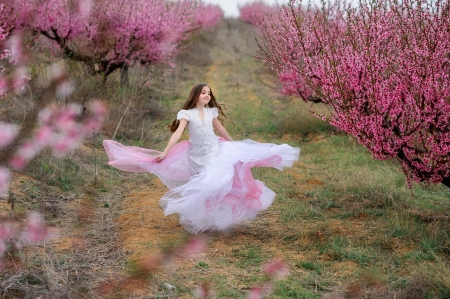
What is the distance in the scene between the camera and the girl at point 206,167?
494 cm

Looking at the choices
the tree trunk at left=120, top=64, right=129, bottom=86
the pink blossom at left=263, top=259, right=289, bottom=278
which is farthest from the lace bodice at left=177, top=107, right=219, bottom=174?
the tree trunk at left=120, top=64, right=129, bottom=86

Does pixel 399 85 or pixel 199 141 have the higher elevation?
pixel 399 85

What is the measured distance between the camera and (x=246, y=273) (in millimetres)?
4387

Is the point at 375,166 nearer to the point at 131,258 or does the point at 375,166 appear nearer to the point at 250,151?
the point at 250,151

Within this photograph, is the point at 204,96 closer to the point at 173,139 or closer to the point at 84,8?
the point at 173,139

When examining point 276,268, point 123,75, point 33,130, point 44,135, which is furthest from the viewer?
point 123,75

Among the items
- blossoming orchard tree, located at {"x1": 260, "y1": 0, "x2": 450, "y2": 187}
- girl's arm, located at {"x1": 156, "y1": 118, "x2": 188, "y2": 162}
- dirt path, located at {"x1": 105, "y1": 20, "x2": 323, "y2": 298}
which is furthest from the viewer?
girl's arm, located at {"x1": 156, "y1": 118, "x2": 188, "y2": 162}

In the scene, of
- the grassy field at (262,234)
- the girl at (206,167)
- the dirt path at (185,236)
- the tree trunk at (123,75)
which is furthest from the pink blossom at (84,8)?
the girl at (206,167)

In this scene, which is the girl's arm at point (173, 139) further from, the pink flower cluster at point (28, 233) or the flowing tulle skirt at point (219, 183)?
the pink flower cluster at point (28, 233)

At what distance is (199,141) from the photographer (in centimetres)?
543

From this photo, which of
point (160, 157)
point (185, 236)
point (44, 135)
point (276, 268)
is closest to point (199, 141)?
point (160, 157)

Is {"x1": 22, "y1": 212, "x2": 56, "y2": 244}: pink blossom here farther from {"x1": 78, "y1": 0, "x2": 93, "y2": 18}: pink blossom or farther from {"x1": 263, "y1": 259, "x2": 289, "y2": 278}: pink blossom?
{"x1": 78, "y1": 0, "x2": 93, "y2": 18}: pink blossom

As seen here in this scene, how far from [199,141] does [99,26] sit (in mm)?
6874

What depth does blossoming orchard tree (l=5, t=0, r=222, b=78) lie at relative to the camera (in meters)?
10.9
